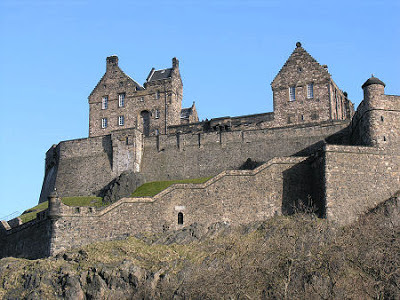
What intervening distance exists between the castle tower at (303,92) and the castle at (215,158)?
9cm

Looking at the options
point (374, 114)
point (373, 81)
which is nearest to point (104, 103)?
point (373, 81)

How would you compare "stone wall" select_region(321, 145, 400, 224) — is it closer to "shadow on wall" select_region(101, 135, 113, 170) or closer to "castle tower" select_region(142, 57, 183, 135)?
"shadow on wall" select_region(101, 135, 113, 170)

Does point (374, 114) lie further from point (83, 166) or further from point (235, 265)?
point (83, 166)

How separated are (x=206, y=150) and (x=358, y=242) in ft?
76.8

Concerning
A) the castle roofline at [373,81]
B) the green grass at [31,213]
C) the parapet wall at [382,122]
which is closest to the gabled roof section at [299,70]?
the castle roofline at [373,81]

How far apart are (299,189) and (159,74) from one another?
1070 inches

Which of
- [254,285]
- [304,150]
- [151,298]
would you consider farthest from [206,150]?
[254,285]

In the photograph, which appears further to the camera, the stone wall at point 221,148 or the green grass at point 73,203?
the stone wall at point 221,148

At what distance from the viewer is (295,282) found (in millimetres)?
38469

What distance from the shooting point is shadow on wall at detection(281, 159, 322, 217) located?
50406 millimetres

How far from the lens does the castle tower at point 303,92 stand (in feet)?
212

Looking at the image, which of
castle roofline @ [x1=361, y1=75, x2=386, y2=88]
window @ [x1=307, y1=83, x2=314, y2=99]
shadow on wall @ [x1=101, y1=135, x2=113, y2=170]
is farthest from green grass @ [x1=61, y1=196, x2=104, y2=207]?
castle roofline @ [x1=361, y1=75, x2=386, y2=88]

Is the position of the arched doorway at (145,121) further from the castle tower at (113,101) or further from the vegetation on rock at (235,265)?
the vegetation on rock at (235,265)

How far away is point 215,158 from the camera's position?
200ft
